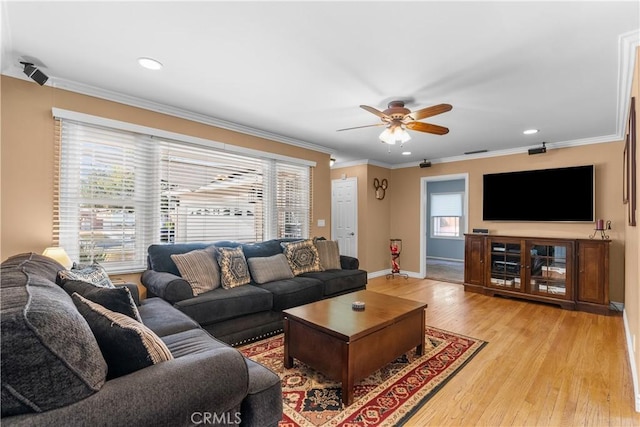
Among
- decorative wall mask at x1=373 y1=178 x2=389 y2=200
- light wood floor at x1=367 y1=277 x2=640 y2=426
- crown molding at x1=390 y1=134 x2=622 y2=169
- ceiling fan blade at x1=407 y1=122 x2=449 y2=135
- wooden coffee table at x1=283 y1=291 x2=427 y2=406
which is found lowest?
light wood floor at x1=367 y1=277 x2=640 y2=426

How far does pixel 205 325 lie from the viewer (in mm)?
2646

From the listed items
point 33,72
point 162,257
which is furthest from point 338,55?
point 162,257

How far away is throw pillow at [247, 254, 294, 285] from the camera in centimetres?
339

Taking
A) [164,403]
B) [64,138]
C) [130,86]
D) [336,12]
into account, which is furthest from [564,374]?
[64,138]

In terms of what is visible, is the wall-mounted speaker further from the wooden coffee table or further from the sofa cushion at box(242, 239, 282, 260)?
the wooden coffee table

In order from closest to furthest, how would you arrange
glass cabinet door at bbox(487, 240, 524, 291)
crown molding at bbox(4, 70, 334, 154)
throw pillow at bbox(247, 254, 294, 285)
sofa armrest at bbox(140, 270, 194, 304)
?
1. sofa armrest at bbox(140, 270, 194, 304)
2. crown molding at bbox(4, 70, 334, 154)
3. throw pillow at bbox(247, 254, 294, 285)
4. glass cabinet door at bbox(487, 240, 524, 291)

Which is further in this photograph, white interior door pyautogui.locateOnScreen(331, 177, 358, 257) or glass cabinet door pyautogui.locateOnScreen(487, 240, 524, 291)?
white interior door pyautogui.locateOnScreen(331, 177, 358, 257)

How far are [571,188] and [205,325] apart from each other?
17.1ft

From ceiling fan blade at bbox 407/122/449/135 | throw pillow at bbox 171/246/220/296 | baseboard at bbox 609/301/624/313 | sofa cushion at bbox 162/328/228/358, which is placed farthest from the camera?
baseboard at bbox 609/301/624/313

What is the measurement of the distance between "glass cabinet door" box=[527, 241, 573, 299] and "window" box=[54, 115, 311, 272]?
3799 mm

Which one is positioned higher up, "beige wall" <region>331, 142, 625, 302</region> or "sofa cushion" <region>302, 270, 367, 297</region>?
"beige wall" <region>331, 142, 625, 302</region>

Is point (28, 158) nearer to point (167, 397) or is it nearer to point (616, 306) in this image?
point (167, 397)

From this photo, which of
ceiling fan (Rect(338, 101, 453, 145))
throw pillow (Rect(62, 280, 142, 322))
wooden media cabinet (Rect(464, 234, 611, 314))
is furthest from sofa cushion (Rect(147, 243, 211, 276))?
wooden media cabinet (Rect(464, 234, 611, 314))

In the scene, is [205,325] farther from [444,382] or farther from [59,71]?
[59,71]
